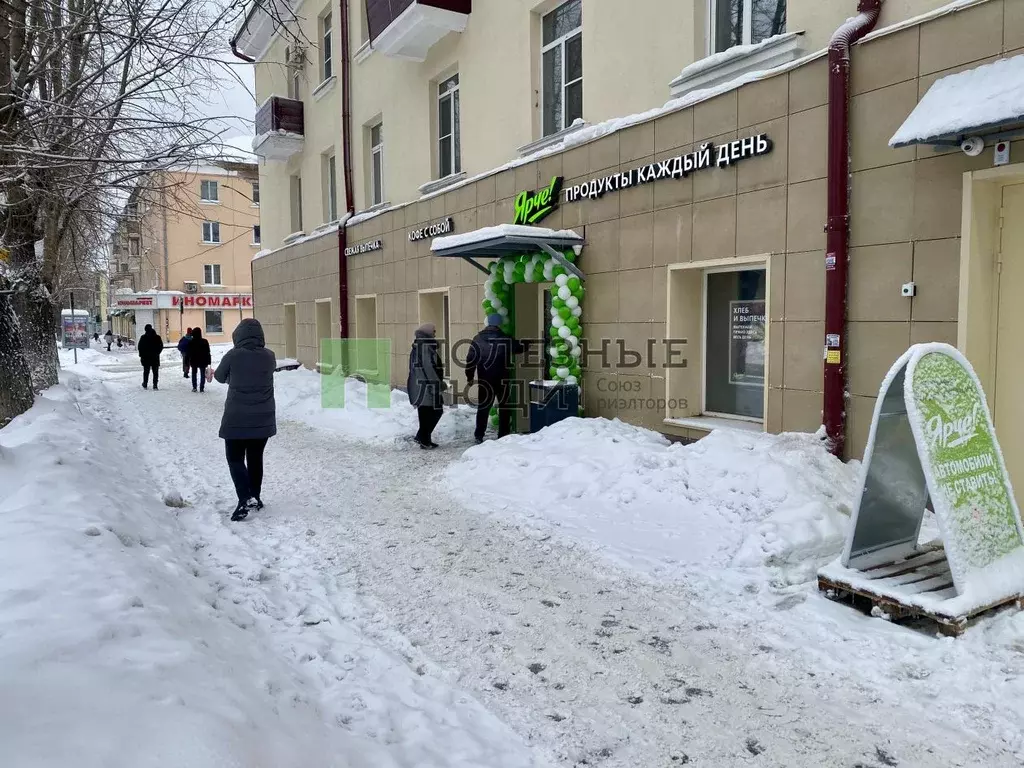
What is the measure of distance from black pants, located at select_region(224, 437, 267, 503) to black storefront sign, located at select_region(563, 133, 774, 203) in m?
4.76

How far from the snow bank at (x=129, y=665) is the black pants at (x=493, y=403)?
16.4 ft

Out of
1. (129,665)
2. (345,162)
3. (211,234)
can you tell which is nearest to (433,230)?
(345,162)

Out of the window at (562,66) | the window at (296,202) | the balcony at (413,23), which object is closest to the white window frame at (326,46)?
the window at (296,202)

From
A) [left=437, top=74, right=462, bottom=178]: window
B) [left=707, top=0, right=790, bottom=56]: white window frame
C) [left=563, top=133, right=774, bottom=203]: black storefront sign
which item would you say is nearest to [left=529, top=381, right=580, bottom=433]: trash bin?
[left=563, top=133, right=774, bottom=203]: black storefront sign

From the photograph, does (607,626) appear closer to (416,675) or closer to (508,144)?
(416,675)

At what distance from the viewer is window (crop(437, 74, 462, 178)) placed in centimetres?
1234

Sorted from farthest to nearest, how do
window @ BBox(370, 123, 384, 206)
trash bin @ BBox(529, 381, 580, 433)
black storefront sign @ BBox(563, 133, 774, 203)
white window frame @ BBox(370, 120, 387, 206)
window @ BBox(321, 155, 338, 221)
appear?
window @ BBox(321, 155, 338, 221), window @ BBox(370, 123, 384, 206), white window frame @ BBox(370, 120, 387, 206), trash bin @ BBox(529, 381, 580, 433), black storefront sign @ BBox(563, 133, 774, 203)

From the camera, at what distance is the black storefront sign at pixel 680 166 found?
261 inches

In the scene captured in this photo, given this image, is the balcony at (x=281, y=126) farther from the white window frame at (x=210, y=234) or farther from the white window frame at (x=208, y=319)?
the white window frame at (x=208, y=319)

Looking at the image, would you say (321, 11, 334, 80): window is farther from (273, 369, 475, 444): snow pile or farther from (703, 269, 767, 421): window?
(703, 269, 767, 421): window

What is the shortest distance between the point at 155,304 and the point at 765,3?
145ft

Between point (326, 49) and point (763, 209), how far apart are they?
14309 millimetres

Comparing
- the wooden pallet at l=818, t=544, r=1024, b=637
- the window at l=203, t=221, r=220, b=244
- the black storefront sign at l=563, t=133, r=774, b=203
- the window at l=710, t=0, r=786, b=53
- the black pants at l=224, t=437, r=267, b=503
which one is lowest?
the wooden pallet at l=818, t=544, r=1024, b=637

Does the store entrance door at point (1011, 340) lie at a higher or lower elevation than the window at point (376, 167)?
lower
